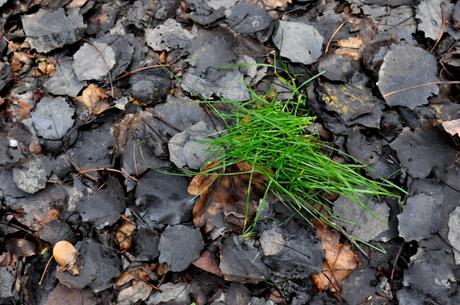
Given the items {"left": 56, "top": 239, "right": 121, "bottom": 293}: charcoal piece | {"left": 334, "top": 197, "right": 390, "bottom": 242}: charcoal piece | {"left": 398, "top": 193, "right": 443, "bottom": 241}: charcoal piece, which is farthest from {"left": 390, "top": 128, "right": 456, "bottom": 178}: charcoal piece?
{"left": 56, "top": 239, "right": 121, "bottom": 293}: charcoal piece

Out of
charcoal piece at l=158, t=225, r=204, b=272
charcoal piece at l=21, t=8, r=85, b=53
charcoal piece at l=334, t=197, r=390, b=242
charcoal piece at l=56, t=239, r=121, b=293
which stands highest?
charcoal piece at l=21, t=8, r=85, b=53

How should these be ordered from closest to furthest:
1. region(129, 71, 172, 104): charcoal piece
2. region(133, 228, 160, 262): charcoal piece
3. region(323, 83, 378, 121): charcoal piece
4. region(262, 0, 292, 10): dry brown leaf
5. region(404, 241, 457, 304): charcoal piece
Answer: region(404, 241, 457, 304): charcoal piece < region(133, 228, 160, 262): charcoal piece < region(323, 83, 378, 121): charcoal piece < region(129, 71, 172, 104): charcoal piece < region(262, 0, 292, 10): dry brown leaf

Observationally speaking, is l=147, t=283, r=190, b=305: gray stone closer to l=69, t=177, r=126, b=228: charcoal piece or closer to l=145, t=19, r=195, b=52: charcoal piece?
l=69, t=177, r=126, b=228: charcoal piece

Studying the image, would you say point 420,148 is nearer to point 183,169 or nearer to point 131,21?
point 183,169

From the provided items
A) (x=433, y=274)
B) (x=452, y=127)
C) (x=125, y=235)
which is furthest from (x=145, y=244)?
(x=452, y=127)

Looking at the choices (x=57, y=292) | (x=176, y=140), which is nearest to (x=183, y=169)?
(x=176, y=140)

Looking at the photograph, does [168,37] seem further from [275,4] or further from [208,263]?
[208,263]

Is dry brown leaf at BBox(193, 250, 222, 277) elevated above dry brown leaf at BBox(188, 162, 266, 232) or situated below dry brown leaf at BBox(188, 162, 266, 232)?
below

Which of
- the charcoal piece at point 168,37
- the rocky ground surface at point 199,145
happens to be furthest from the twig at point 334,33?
the charcoal piece at point 168,37
